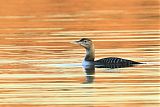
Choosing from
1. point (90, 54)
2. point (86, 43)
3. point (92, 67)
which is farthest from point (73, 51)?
point (92, 67)

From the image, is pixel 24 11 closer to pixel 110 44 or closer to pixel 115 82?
pixel 110 44

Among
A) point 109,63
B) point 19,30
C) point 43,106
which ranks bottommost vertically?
point 43,106

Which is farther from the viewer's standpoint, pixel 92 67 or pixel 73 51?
pixel 73 51

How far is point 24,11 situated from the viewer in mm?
36250

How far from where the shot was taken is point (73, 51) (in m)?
24.2

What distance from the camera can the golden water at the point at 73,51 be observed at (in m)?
16.9

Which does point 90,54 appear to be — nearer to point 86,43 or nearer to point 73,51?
point 86,43

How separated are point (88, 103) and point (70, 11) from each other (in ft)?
64.0

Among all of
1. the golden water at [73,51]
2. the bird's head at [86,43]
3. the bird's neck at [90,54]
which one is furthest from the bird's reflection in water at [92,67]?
the bird's head at [86,43]

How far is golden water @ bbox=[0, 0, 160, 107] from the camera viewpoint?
16922 mm

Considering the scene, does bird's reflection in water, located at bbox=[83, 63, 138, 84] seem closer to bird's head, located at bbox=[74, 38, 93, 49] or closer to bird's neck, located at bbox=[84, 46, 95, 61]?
bird's neck, located at bbox=[84, 46, 95, 61]

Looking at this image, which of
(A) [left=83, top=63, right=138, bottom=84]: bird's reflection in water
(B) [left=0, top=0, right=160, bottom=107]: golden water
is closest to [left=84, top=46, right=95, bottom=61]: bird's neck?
Result: (B) [left=0, top=0, right=160, bottom=107]: golden water

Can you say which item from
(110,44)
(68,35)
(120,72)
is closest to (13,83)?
(120,72)

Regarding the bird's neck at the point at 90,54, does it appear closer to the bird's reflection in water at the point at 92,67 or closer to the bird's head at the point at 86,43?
the bird's head at the point at 86,43
